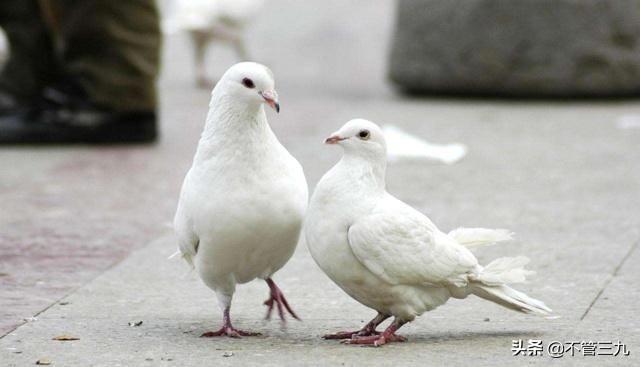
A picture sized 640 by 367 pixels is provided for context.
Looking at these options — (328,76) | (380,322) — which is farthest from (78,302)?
(328,76)

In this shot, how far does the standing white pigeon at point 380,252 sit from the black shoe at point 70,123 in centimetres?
436

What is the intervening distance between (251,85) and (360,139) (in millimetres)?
382

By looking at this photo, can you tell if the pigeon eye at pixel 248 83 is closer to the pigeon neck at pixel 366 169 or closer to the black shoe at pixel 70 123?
the pigeon neck at pixel 366 169

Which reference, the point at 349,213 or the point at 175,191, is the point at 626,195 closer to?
the point at 175,191

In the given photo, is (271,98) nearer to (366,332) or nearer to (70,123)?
(366,332)

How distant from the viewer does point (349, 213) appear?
3.82 meters

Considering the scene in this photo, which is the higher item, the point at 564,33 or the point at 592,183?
the point at 564,33

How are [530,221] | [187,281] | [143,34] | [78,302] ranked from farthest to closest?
1. [143,34]
2. [530,221]
3. [187,281]
4. [78,302]

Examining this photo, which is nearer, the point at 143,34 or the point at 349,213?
the point at 349,213

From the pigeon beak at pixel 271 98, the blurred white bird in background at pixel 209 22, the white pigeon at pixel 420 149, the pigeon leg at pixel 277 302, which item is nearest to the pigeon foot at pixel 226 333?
the pigeon leg at pixel 277 302

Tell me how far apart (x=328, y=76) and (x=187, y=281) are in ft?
21.9

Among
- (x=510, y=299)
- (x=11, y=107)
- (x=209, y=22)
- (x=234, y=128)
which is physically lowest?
(x=510, y=299)

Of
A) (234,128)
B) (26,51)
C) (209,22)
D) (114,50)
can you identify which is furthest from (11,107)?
(234,128)

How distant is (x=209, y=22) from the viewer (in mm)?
10391
